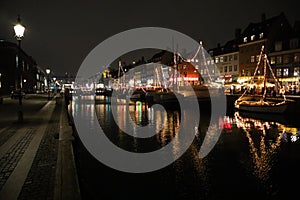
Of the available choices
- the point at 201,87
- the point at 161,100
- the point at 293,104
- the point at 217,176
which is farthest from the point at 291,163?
the point at 201,87

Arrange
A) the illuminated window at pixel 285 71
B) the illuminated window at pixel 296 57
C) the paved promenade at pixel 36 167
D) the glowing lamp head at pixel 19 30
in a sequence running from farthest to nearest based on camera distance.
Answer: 1. the illuminated window at pixel 285 71
2. the illuminated window at pixel 296 57
3. the glowing lamp head at pixel 19 30
4. the paved promenade at pixel 36 167

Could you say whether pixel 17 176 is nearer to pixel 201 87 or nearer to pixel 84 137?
pixel 84 137

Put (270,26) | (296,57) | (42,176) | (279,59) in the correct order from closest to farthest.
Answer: (42,176)
(296,57)
(279,59)
(270,26)

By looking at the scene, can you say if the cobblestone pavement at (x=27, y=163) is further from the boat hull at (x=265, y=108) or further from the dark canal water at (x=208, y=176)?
the boat hull at (x=265, y=108)

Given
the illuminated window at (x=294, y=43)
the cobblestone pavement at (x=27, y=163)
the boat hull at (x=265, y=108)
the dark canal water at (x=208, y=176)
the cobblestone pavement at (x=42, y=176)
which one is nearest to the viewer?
the cobblestone pavement at (x=42, y=176)

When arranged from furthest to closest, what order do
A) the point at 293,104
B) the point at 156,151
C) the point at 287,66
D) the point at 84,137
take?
the point at 287,66 < the point at 293,104 < the point at 84,137 < the point at 156,151

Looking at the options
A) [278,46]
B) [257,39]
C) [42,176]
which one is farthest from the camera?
[257,39]

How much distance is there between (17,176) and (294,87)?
5147 centimetres

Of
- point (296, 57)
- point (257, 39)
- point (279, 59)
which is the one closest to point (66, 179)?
point (296, 57)

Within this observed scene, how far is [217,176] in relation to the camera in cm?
859

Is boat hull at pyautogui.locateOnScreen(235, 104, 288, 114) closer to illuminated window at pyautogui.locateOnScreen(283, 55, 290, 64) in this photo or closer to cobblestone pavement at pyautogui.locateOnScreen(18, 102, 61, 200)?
cobblestone pavement at pyautogui.locateOnScreen(18, 102, 61, 200)

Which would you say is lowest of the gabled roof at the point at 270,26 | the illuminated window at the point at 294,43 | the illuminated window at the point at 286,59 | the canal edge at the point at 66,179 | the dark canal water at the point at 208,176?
the dark canal water at the point at 208,176

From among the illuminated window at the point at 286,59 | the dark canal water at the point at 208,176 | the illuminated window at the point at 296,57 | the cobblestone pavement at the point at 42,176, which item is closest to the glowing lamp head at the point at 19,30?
the dark canal water at the point at 208,176

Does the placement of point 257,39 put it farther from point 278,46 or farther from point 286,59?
point 286,59
